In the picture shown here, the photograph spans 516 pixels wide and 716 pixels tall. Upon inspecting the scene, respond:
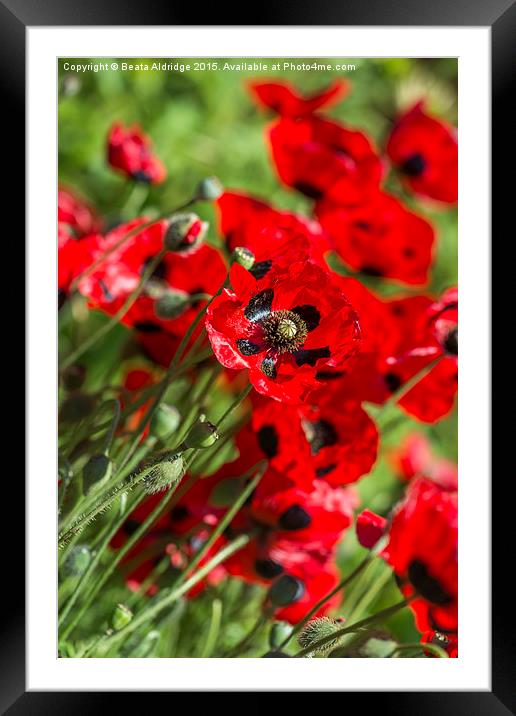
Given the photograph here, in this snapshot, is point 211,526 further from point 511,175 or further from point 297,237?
point 511,175

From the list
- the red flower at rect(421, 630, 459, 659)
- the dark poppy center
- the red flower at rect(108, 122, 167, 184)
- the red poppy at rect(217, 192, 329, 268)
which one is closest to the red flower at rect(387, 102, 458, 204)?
the dark poppy center

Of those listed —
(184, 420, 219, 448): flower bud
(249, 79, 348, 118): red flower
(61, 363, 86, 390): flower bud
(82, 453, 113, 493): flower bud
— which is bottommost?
(82, 453, 113, 493): flower bud

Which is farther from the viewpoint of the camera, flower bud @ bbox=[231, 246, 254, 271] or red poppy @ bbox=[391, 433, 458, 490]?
red poppy @ bbox=[391, 433, 458, 490]

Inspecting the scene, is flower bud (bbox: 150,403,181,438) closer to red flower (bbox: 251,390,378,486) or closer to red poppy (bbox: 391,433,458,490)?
red flower (bbox: 251,390,378,486)

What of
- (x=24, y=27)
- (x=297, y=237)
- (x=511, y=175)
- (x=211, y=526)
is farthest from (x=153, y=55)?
(x=211, y=526)

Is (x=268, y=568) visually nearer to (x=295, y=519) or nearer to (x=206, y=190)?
(x=295, y=519)

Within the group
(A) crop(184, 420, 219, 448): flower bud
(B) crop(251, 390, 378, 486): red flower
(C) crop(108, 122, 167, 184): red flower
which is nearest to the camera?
(A) crop(184, 420, 219, 448): flower bud
